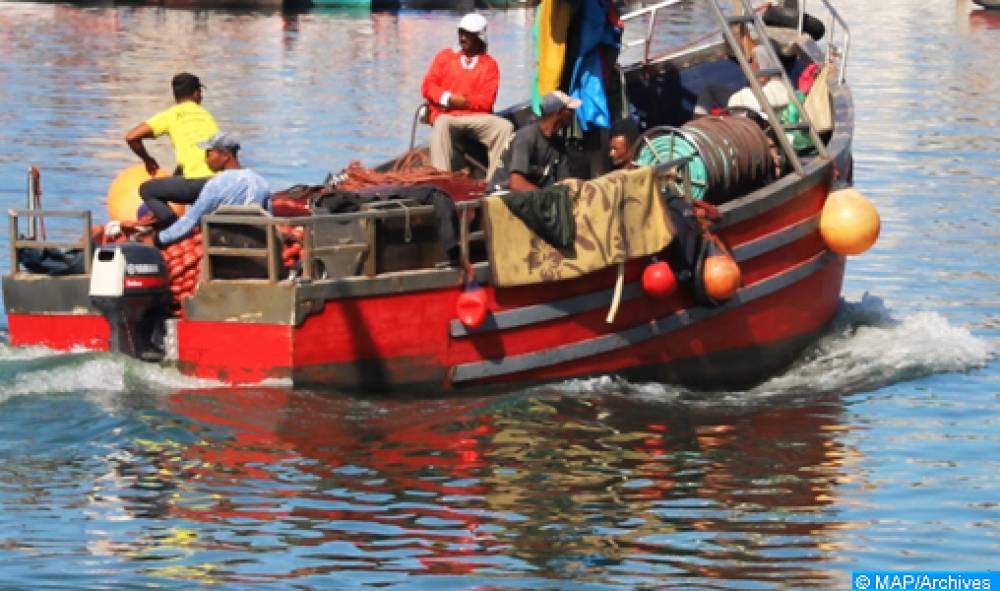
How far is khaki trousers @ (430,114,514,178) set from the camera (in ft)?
43.5

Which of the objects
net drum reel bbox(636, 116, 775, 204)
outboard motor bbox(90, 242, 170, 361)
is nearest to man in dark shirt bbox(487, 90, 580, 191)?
net drum reel bbox(636, 116, 775, 204)

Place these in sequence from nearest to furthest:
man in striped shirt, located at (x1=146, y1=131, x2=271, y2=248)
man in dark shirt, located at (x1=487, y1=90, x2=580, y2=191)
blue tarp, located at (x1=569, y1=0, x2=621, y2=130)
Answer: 1. man in striped shirt, located at (x1=146, y1=131, x2=271, y2=248)
2. man in dark shirt, located at (x1=487, y1=90, x2=580, y2=191)
3. blue tarp, located at (x1=569, y1=0, x2=621, y2=130)

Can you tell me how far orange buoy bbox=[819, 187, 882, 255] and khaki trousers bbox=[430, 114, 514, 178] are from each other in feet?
7.68

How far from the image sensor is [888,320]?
14.4 metres

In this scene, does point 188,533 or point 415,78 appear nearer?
point 188,533

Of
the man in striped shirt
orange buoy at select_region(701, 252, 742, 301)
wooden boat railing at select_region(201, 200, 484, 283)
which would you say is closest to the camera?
wooden boat railing at select_region(201, 200, 484, 283)

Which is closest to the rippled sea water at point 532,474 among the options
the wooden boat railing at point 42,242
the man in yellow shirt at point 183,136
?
the wooden boat railing at point 42,242

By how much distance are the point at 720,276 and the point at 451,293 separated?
179cm

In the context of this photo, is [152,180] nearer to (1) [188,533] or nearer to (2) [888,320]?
(1) [188,533]

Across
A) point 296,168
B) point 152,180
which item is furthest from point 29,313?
point 296,168

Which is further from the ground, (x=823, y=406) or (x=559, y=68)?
(x=559, y=68)

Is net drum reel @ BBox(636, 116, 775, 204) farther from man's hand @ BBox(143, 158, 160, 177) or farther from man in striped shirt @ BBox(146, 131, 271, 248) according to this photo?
man's hand @ BBox(143, 158, 160, 177)

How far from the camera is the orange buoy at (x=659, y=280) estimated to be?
11.5 meters

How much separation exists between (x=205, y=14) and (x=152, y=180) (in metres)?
39.6
